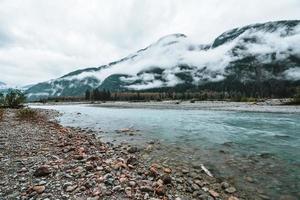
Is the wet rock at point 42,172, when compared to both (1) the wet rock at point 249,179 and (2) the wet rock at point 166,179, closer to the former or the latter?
(2) the wet rock at point 166,179

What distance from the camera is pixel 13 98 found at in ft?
237

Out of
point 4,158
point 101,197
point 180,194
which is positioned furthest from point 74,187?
point 4,158

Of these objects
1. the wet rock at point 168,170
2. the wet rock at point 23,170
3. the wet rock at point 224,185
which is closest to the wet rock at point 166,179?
the wet rock at point 168,170

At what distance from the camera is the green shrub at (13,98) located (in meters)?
72.0

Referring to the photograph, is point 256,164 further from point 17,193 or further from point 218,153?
point 17,193

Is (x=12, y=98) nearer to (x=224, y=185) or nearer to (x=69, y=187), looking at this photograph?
(x=69, y=187)

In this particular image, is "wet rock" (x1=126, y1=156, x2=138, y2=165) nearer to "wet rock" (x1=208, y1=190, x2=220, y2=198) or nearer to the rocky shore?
the rocky shore

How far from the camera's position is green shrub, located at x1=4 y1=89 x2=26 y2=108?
72000 millimetres

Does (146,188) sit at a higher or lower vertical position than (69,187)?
lower

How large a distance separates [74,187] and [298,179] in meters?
9.72

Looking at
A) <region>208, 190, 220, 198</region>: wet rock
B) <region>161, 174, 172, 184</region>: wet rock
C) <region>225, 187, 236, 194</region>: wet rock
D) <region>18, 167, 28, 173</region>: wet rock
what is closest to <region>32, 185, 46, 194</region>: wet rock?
<region>18, 167, 28, 173</region>: wet rock

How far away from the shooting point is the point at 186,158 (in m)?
15.0

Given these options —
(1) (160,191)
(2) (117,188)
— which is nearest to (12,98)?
(2) (117,188)

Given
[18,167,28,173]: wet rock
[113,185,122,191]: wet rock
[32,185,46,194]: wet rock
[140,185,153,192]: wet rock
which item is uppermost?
[18,167,28,173]: wet rock
